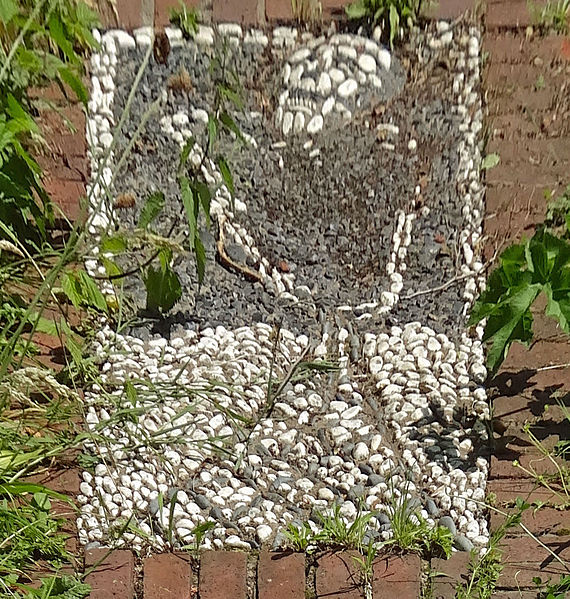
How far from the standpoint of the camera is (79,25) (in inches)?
90.3

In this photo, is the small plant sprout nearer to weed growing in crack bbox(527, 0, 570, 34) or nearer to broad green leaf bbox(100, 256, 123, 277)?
broad green leaf bbox(100, 256, 123, 277)

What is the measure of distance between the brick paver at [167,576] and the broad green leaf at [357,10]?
5.64ft

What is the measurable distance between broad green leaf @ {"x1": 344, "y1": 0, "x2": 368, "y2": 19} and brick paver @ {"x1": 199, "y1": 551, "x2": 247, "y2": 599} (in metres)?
1.69

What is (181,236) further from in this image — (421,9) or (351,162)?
(421,9)

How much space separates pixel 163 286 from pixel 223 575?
2.46 feet

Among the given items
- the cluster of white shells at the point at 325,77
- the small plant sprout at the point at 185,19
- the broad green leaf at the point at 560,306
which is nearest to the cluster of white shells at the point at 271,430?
the broad green leaf at the point at 560,306

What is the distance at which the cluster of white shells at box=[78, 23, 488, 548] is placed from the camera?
1959 millimetres

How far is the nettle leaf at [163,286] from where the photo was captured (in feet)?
6.84

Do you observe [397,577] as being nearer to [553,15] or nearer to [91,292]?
[91,292]

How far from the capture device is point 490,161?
234 centimetres

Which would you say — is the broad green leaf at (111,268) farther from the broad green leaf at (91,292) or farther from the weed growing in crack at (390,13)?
the weed growing in crack at (390,13)

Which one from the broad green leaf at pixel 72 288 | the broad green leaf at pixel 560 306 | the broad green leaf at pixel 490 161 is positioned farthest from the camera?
the broad green leaf at pixel 490 161

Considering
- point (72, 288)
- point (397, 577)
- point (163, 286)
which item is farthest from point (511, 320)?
point (72, 288)

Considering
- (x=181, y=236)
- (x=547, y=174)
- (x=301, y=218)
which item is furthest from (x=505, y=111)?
(x=181, y=236)
